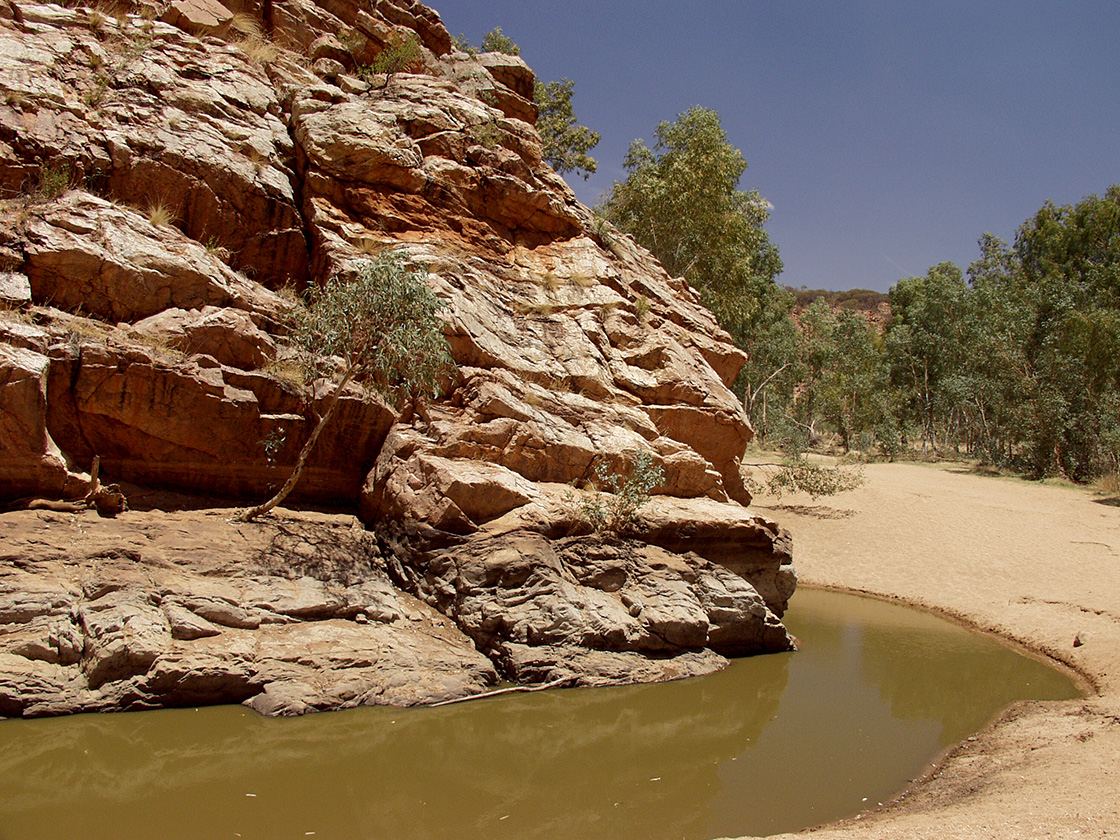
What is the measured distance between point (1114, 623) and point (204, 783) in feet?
53.5

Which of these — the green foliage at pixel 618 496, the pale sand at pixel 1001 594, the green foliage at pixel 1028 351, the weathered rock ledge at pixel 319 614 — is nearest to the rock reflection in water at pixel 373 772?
the weathered rock ledge at pixel 319 614

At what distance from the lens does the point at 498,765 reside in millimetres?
7738

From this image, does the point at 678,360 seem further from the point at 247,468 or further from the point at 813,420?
the point at 813,420

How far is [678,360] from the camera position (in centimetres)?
1639

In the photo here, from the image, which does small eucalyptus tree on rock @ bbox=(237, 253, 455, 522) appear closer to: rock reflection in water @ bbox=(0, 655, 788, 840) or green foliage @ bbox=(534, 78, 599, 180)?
rock reflection in water @ bbox=(0, 655, 788, 840)

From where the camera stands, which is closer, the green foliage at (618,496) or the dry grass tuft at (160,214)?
the green foliage at (618,496)

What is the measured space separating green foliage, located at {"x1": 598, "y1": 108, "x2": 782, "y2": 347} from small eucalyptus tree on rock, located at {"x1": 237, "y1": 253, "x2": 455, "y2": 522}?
19.1 metres

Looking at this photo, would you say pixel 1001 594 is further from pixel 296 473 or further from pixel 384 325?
pixel 296 473

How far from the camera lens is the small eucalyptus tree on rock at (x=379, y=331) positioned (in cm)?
1138

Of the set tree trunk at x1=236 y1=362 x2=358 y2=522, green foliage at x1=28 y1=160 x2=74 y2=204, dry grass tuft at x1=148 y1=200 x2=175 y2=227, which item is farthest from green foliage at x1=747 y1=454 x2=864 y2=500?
green foliage at x1=28 y1=160 x2=74 y2=204

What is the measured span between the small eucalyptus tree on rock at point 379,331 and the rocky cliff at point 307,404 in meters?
0.82

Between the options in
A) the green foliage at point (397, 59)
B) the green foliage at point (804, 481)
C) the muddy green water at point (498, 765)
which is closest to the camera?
the muddy green water at point (498, 765)

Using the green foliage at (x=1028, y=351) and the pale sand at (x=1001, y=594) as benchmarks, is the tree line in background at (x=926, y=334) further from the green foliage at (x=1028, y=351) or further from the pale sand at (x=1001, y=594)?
the pale sand at (x=1001, y=594)

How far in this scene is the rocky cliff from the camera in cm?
914
